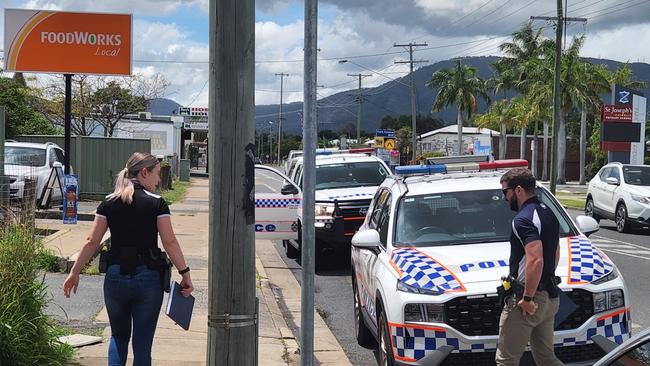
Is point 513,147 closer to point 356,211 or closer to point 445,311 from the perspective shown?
point 356,211

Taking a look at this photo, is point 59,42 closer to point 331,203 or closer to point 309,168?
point 331,203

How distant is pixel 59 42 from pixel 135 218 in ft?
58.7

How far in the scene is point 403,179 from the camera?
809cm

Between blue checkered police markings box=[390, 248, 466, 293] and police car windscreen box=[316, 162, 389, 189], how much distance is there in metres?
8.09

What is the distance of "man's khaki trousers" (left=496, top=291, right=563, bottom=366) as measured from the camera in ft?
16.0

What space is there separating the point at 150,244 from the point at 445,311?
2133 mm

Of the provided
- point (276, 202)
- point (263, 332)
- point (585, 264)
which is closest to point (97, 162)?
point (276, 202)

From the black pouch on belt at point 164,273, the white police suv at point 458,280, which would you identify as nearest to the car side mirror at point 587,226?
the white police suv at point 458,280

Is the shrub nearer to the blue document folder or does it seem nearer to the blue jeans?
the blue jeans

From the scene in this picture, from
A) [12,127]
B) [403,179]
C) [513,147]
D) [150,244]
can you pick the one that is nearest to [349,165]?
[403,179]

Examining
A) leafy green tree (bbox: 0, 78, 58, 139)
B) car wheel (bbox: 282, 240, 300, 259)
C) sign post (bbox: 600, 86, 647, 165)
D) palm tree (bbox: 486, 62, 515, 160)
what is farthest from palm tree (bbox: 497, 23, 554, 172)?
car wheel (bbox: 282, 240, 300, 259)

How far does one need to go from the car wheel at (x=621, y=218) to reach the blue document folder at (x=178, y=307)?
1619cm

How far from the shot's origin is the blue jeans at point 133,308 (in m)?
5.02

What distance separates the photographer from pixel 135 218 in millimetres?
4973
